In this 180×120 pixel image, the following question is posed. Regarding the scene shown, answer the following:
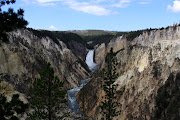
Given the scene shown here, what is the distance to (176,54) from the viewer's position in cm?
3144

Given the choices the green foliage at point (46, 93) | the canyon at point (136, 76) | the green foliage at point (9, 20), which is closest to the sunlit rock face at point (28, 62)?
the canyon at point (136, 76)

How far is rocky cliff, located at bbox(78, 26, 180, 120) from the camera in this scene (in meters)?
28.9

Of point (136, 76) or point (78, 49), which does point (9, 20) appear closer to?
point (136, 76)

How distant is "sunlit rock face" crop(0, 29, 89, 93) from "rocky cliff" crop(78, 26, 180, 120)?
52.3ft

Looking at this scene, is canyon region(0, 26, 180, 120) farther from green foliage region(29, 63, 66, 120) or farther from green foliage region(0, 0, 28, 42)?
green foliage region(0, 0, 28, 42)

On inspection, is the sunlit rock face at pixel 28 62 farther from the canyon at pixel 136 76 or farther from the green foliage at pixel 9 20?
the green foliage at pixel 9 20

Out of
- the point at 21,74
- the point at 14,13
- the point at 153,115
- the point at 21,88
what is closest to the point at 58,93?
the point at 14,13

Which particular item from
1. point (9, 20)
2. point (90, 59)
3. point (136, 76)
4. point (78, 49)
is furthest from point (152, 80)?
point (78, 49)

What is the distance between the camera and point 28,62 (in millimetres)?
49719

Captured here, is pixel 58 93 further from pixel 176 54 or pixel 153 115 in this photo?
pixel 176 54

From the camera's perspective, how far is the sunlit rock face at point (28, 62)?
1700 inches

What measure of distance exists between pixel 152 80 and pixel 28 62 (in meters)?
29.2

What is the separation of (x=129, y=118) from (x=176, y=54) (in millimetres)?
12013

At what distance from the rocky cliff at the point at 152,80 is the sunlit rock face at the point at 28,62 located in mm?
15944
